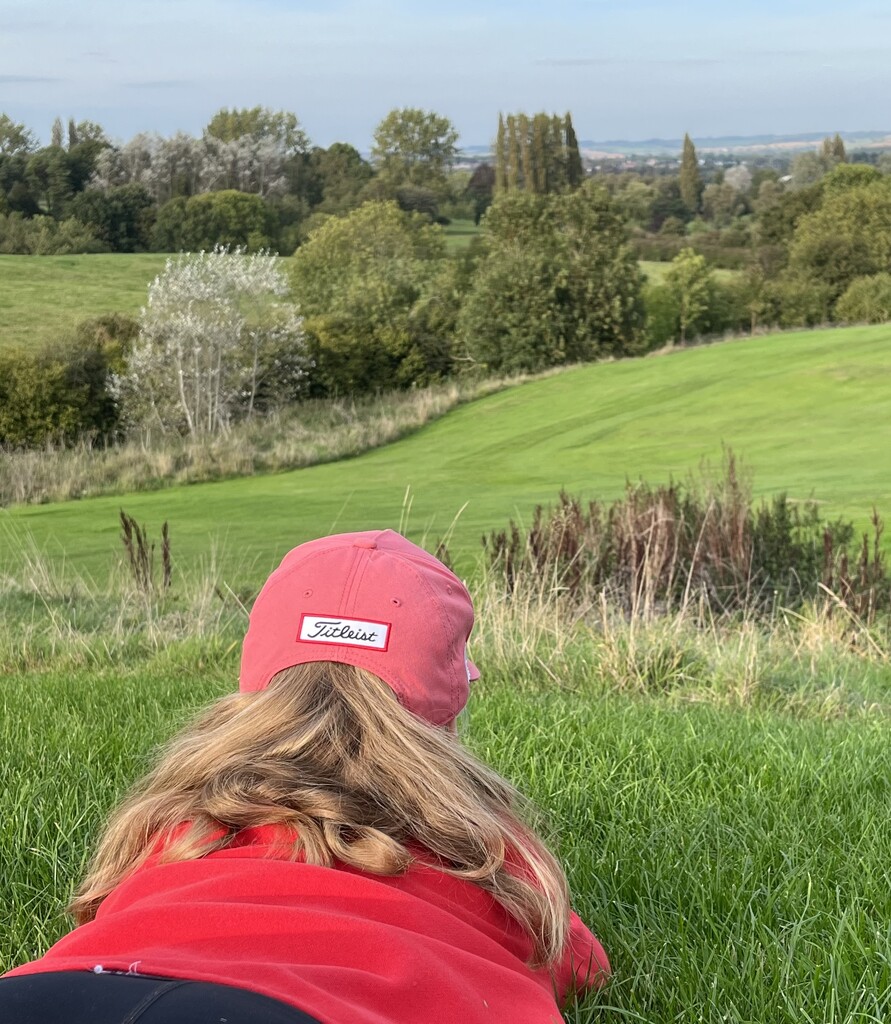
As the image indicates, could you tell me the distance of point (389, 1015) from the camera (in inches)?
38.3

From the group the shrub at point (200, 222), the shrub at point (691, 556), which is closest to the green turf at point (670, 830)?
the shrub at point (691, 556)

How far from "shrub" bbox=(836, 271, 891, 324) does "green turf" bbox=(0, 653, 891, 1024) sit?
3394 cm

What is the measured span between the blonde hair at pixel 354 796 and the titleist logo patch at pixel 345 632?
0.13 ft

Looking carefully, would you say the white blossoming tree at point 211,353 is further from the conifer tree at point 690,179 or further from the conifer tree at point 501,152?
the conifer tree at point 690,179

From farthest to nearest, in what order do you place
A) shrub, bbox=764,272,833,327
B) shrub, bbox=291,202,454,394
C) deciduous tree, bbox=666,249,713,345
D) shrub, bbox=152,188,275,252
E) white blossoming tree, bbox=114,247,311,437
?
deciduous tree, bbox=666,249,713,345 → shrub, bbox=152,188,275,252 → shrub, bbox=764,272,833,327 → shrub, bbox=291,202,454,394 → white blossoming tree, bbox=114,247,311,437

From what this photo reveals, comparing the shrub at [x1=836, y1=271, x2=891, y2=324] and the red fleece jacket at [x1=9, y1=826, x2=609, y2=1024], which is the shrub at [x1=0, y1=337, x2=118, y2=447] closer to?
the red fleece jacket at [x1=9, y1=826, x2=609, y2=1024]

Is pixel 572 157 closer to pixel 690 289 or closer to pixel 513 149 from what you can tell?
pixel 513 149

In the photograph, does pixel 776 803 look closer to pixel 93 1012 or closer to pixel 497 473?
pixel 93 1012

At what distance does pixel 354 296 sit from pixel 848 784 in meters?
35.1

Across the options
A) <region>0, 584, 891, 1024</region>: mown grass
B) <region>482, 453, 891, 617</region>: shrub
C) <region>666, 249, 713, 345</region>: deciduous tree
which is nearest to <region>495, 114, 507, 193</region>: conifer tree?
<region>666, 249, 713, 345</region>: deciduous tree

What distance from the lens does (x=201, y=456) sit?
1591cm

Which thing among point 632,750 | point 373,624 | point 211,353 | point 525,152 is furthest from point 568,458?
point 525,152

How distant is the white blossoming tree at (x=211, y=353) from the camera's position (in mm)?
22672

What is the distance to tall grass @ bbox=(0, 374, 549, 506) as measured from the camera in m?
14.6
